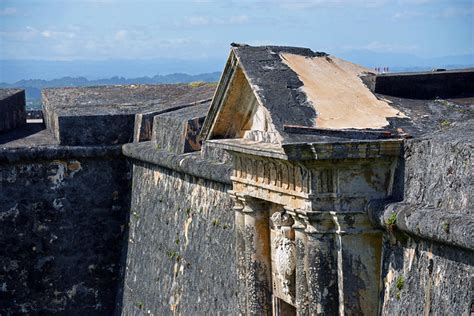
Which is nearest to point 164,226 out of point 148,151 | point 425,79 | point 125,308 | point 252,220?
point 148,151

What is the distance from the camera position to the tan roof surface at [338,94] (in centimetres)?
768

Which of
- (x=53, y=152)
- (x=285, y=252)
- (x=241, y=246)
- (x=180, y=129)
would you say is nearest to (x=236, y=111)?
(x=241, y=246)

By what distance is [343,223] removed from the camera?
7426 mm

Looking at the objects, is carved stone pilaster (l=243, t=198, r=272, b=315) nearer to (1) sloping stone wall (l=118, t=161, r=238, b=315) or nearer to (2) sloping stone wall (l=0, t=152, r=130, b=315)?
(1) sloping stone wall (l=118, t=161, r=238, b=315)

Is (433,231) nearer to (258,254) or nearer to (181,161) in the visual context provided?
(258,254)

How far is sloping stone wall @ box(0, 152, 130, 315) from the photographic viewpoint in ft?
47.9

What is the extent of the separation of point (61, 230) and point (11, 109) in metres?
2.10

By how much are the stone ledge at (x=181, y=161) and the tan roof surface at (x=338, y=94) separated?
172 centimetres

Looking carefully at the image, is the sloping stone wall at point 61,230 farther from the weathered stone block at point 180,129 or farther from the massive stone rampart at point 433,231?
the massive stone rampart at point 433,231

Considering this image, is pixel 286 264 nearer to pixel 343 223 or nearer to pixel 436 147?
pixel 343 223

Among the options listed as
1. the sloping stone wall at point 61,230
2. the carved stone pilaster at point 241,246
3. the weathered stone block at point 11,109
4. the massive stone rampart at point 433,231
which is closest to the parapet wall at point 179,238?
the sloping stone wall at point 61,230

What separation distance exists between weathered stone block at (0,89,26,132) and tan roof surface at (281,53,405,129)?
7563 mm

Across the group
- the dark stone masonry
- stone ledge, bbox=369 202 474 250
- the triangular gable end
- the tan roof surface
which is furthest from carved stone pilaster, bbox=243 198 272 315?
stone ledge, bbox=369 202 474 250

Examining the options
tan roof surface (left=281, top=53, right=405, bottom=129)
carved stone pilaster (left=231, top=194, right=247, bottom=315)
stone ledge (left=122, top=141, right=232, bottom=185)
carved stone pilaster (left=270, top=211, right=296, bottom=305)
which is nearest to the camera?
tan roof surface (left=281, top=53, right=405, bottom=129)
